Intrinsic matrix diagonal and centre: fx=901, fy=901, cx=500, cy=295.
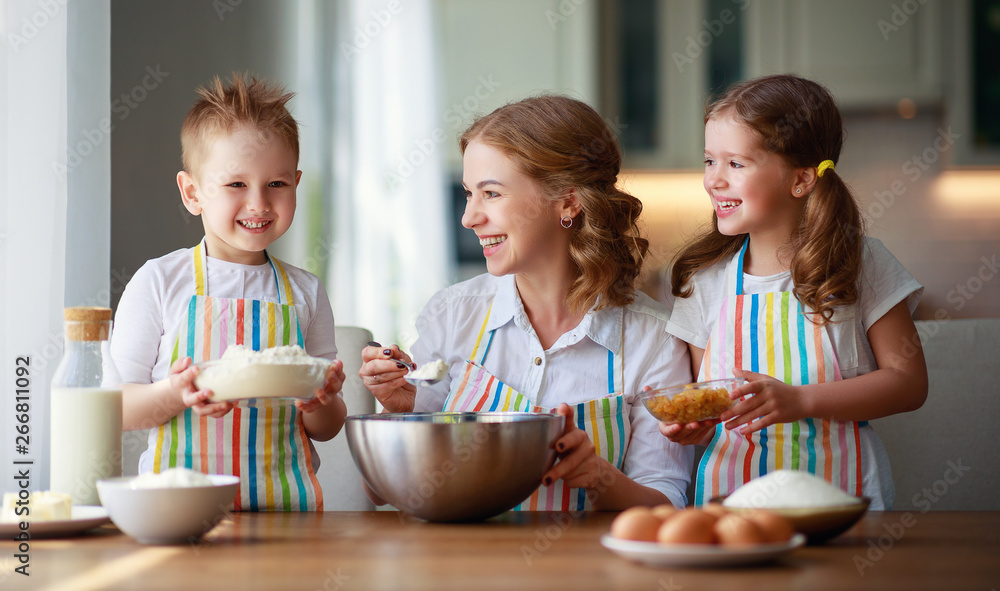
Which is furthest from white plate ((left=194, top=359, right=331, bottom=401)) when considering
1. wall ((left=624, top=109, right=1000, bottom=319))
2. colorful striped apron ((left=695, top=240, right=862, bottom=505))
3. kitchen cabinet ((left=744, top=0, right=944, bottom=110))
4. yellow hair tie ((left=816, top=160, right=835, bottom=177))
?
kitchen cabinet ((left=744, top=0, right=944, bottom=110))

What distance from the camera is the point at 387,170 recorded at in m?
3.68

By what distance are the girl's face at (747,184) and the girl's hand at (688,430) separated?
14.9 inches

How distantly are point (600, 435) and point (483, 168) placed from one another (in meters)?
0.53

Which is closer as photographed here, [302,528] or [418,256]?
[302,528]

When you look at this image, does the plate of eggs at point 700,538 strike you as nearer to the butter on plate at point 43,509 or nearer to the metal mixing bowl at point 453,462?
the metal mixing bowl at point 453,462

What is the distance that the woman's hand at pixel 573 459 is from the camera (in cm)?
126

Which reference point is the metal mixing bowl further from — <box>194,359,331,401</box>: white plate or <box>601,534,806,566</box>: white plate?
<box>601,534,806,566</box>: white plate

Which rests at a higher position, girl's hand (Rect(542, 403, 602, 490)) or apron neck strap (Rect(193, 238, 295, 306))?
apron neck strap (Rect(193, 238, 295, 306))

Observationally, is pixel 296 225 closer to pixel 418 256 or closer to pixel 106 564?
pixel 418 256

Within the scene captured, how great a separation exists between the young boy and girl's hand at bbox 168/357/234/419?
0.19 metres

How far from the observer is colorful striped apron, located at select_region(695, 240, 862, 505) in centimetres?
154

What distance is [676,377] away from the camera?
1.64m

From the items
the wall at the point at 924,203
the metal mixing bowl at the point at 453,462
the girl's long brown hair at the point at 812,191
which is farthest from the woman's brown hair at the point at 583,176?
the wall at the point at 924,203

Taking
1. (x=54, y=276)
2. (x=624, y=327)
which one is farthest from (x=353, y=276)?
(x=624, y=327)
